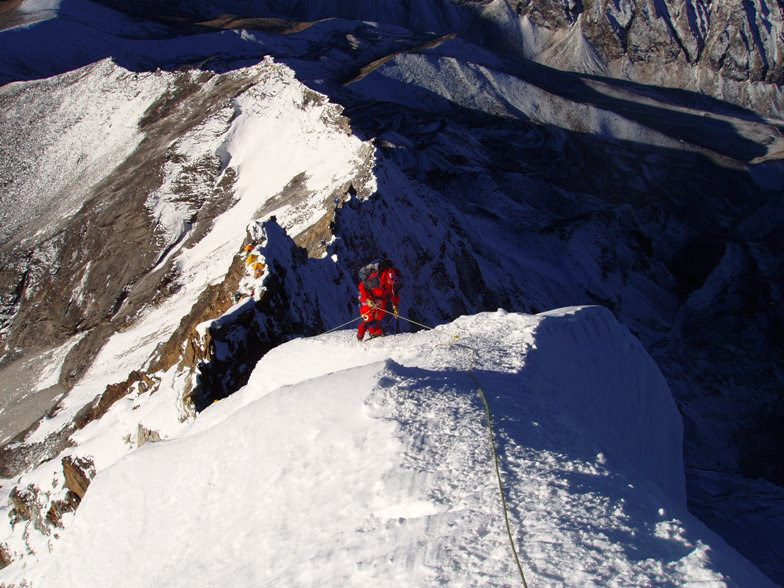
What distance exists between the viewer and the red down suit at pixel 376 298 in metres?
14.7

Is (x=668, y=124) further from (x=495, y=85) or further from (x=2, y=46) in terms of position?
(x=2, y=46)

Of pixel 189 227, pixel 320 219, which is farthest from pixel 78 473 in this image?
pixel 189 227

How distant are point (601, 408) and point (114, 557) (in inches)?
330

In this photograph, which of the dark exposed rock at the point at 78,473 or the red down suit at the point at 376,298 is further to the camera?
the dark exposed rock at the point at 78,473

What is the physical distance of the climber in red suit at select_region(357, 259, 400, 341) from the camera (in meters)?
14.7

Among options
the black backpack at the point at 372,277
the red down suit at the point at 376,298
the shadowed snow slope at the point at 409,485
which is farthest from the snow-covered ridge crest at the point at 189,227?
the black backpack at the point at 372,277

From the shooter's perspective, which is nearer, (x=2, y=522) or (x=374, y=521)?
(x=374, y=521)

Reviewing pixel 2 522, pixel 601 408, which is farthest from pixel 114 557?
pixel 2 522

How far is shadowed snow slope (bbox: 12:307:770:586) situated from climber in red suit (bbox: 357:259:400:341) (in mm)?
624

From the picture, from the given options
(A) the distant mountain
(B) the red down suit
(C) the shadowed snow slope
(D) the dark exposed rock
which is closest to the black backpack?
(B) the red down suit

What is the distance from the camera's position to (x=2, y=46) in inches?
2591

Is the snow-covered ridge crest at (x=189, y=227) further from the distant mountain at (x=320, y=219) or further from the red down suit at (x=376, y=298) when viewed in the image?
the red down suit at (x=376, y=298)

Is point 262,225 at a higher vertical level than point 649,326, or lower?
higher

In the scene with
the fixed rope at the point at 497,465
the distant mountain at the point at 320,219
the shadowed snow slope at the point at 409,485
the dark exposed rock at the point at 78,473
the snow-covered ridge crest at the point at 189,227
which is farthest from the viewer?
the distant mountain at the point at 320,219
